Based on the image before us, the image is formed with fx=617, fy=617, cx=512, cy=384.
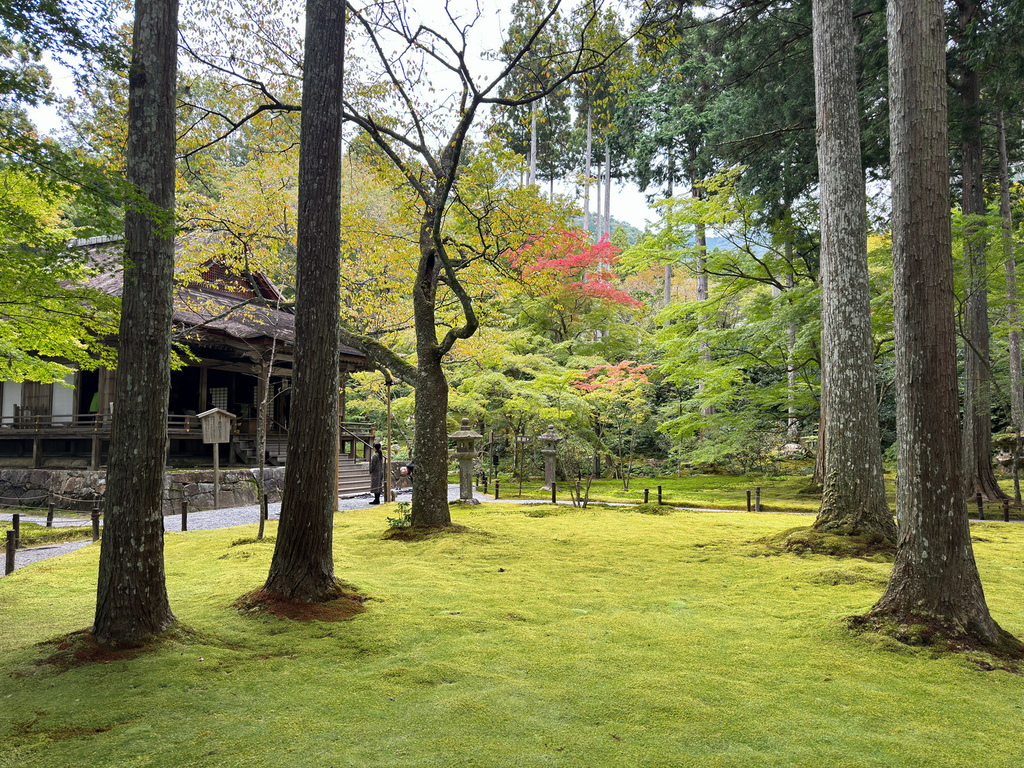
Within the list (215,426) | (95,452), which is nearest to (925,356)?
(215,426)

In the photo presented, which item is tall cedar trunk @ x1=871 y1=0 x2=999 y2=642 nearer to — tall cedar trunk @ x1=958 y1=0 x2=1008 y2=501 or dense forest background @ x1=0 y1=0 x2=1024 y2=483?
dense forest background @ x1=0 y1=0 x2=1024 y2=483

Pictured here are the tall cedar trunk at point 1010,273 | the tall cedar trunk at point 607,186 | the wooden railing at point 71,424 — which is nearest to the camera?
the tall cedar trunk at point 1010,273

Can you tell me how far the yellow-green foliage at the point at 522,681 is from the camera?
2.64m

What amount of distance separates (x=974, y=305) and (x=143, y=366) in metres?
13.5

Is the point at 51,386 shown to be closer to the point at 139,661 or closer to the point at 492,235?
the point at 492,235

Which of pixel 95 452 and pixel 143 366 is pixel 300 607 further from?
pixel 95 452

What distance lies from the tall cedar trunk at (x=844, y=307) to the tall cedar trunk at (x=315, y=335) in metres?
5.80

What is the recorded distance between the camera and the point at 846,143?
805cm

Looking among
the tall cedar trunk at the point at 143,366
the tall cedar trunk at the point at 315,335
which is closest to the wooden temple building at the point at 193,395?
the tall cedar trunk at the point at 315,335

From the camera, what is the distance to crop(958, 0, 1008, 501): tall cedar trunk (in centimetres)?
1094

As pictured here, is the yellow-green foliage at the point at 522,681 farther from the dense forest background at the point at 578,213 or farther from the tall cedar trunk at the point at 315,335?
the dense forest background at the point at 578,213

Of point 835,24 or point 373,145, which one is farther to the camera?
point 373,145

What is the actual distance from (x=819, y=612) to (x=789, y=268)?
39.7 feet

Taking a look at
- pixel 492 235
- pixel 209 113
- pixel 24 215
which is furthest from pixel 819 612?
pixel 209 113
